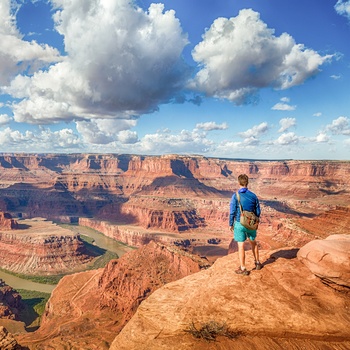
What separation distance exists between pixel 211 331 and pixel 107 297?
32861mm

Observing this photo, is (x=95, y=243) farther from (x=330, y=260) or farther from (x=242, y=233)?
(x=330, y=260)

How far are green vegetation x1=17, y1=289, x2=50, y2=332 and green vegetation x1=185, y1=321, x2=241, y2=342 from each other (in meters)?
46.5

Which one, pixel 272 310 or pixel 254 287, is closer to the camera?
pixel 272 310

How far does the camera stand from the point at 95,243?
389ft


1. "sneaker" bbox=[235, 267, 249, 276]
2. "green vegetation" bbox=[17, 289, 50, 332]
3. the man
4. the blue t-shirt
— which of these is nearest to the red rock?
the man

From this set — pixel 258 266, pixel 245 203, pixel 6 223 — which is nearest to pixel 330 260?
pixel 258 266

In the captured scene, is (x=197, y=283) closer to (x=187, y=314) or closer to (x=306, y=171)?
(x=187, y=314)

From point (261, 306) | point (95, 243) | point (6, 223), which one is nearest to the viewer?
point (261, 306)

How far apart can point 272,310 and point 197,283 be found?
135 inches

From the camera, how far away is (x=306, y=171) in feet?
553

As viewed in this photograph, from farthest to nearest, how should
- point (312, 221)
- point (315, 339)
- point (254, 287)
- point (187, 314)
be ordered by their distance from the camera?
point (312, 221) < point (254, 287) < point (187, 314) < point (315, 339)

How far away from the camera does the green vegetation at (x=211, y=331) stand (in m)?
8.28

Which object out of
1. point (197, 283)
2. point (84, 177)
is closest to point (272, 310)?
point (197, 283)

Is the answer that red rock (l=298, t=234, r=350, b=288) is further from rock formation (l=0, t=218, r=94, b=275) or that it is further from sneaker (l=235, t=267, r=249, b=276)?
rock formation (l=0, t=218, r=94, b=275)
